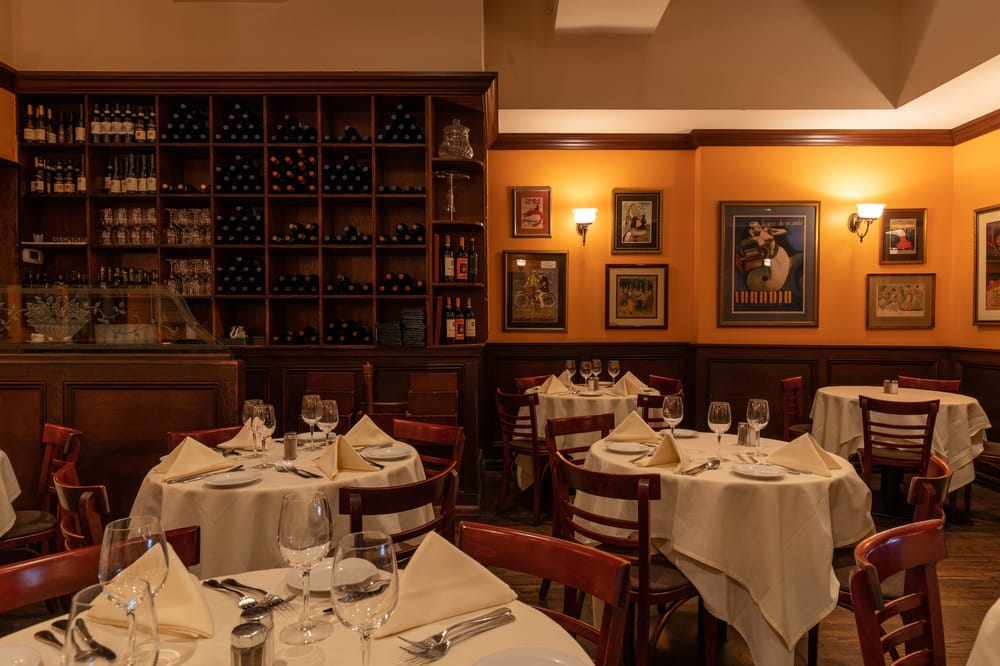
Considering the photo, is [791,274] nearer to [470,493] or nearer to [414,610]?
[470,493]

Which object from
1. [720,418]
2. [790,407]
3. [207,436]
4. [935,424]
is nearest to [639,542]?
[720,418]

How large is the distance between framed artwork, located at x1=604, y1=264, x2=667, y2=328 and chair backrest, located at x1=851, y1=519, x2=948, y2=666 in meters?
5.47

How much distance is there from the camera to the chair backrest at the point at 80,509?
1917mm

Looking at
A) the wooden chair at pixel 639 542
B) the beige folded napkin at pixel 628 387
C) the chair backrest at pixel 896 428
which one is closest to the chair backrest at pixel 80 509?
the wooden chair at pixel 639 542

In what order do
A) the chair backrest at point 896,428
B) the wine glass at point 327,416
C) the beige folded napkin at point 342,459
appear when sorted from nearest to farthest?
1. the beige folded napkin at point 342,459
2. the wine glass at point 327,416
3. the chair backrest at point 896,428

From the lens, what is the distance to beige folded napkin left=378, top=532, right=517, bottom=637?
1.25 metres

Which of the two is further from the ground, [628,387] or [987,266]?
[987,266]

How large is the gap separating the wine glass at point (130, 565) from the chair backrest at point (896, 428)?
13.9 ft

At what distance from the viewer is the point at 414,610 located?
1253 millimetres

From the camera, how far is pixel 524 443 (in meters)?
5.20

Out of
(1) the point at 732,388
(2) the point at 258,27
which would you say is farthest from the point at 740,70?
(2) the point at 258,27

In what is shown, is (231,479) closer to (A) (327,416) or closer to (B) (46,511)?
(A) (327,416)

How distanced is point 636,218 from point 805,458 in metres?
4.60

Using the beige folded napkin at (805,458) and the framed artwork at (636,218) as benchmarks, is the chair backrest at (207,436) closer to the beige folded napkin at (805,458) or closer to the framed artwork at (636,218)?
the beige folded napkin at (805,458)
